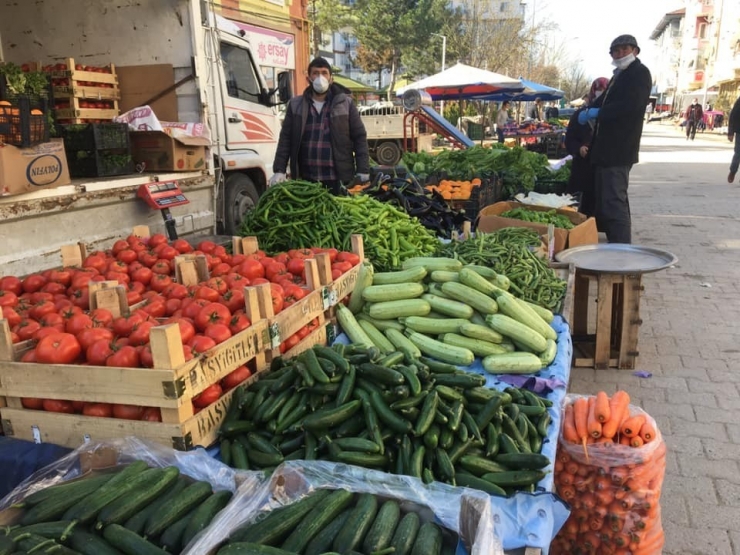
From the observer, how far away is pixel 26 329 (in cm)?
274

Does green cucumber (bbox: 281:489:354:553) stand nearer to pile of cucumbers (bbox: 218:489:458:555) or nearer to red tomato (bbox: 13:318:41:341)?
pile of cucumbers (bbox: 218:489:458:555)

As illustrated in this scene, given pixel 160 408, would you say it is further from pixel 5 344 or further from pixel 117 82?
pixel 117 82

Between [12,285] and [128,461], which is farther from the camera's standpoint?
[12,285]

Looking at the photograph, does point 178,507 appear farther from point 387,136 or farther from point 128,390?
point 387,136

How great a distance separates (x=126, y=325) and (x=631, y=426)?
8.05 feet

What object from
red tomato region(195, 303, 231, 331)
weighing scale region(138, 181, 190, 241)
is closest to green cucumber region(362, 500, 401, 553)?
red tomato region(195, 303, 231, 331)

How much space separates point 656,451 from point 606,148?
190 inches

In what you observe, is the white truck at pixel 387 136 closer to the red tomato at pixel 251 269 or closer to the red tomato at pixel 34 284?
the red tomato at pixel 251 269

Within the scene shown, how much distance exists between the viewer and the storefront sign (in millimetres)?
14398

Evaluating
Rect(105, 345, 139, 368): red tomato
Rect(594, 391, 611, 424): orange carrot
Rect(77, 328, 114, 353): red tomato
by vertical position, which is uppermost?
Rect(77, 328, 114, 353): red tomato

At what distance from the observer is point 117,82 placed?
6973 millimetres

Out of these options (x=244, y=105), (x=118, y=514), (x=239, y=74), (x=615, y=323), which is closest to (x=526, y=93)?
(x=239, y=74)

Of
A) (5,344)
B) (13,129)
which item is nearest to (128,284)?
(5,344)

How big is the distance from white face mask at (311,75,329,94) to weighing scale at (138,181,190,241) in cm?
193
